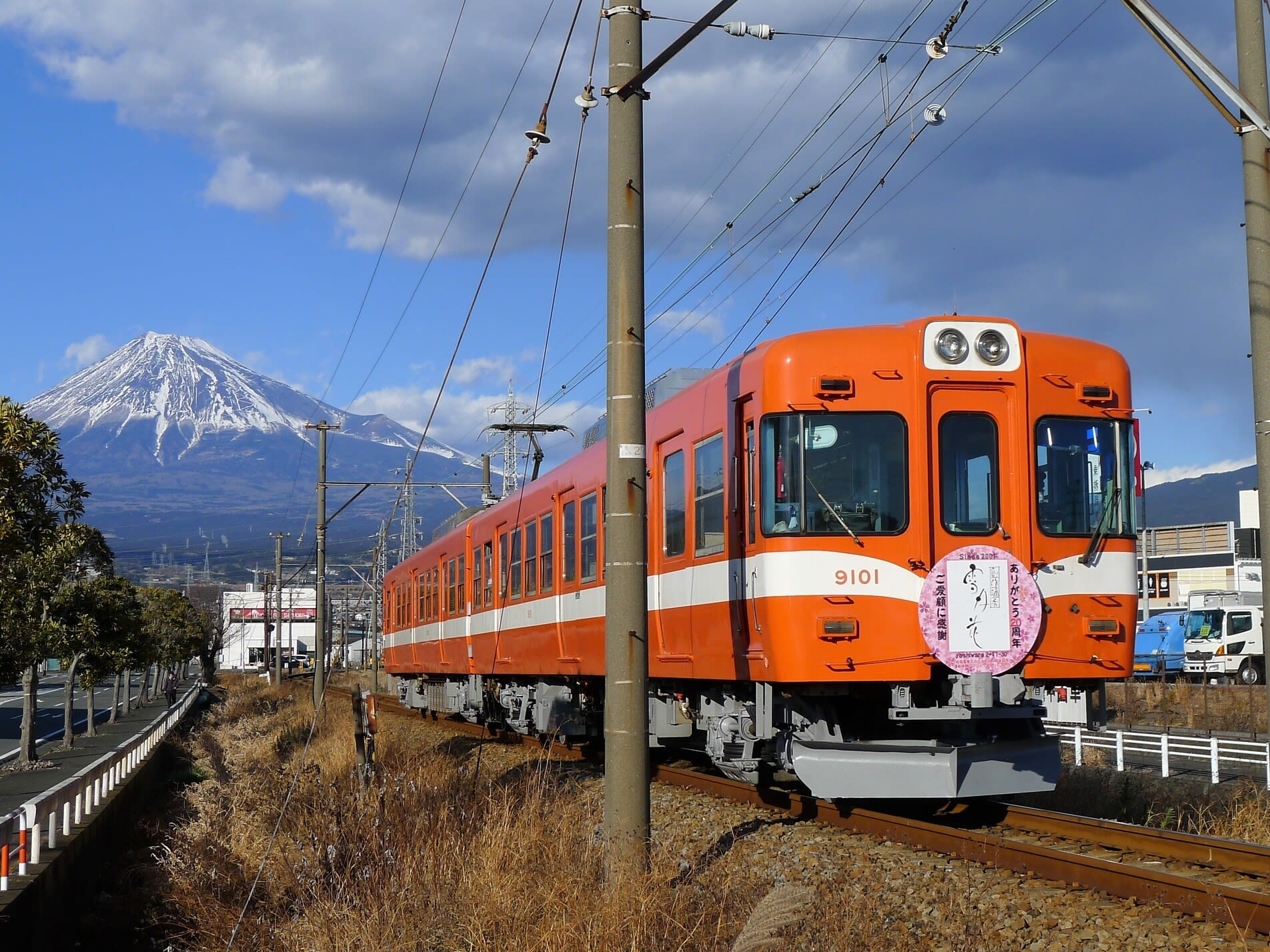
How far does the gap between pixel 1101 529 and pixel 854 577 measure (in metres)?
1.86

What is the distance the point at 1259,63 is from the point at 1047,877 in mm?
6100

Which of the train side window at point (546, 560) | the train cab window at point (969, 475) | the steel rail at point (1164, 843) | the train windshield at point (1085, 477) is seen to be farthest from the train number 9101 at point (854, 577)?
the train side window at point (546, 560)

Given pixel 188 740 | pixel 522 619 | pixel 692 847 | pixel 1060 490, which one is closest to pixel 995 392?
pixel 1060 490

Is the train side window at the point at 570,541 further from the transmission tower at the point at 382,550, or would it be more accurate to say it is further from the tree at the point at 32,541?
the transmission tower at the point at 382,550

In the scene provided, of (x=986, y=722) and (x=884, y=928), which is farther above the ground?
(x=986, y=722)

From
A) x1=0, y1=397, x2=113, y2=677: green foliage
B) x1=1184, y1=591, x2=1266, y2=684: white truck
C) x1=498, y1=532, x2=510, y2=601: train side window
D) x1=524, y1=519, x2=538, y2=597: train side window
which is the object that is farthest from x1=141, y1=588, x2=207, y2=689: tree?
x1=1184, y1=591, x2=1266, y2=684: white truck

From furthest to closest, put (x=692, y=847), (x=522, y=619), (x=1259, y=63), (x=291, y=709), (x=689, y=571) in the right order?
(x=291, y=709) → (x=522, y=619) → (x=689, y=571) → (x=1259, y=63) → (x=692, y=847)

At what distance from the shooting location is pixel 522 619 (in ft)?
57.2

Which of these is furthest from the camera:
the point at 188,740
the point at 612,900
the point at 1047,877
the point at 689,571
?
the point at 188,740

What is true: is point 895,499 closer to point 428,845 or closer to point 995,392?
point 995,392

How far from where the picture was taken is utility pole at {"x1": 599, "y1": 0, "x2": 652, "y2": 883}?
7.43m

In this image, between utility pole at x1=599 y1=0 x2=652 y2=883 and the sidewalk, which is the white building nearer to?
the sidewalk

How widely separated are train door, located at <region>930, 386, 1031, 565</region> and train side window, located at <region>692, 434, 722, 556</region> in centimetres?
169

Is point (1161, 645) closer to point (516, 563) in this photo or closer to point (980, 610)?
point (516, 563)
